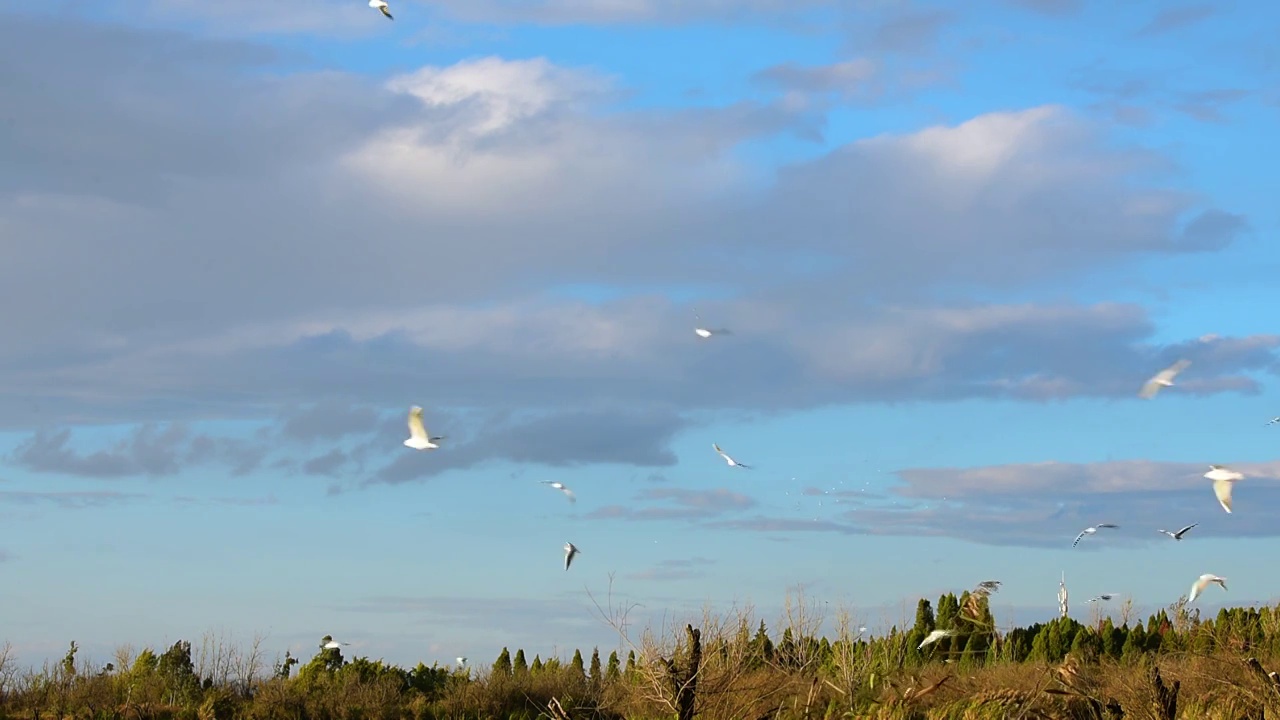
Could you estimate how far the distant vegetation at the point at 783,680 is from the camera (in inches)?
1018

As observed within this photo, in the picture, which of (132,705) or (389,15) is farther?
(132,705)

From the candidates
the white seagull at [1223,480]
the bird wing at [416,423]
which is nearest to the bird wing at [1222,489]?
the white seagull at [1223,480]

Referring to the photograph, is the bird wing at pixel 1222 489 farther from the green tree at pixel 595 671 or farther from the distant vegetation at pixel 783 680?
the green tree at pixel 595 671

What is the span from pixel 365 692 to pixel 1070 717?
16963 mm

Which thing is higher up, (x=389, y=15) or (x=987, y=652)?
(x=389, y=15)

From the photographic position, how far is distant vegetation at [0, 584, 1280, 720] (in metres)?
25.9

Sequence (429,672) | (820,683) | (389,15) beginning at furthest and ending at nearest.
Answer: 1. (429,672)
2. (820,683)
3. (389,15)

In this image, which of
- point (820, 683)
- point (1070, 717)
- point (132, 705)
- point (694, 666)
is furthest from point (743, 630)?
point (132, 705)

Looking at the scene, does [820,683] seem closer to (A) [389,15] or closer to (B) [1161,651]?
(B) [1161,651]

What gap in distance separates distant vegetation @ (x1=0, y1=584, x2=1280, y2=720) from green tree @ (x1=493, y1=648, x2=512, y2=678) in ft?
0.31

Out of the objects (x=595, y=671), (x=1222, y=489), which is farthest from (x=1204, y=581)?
(x=595, y=671)

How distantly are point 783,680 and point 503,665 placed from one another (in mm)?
9607

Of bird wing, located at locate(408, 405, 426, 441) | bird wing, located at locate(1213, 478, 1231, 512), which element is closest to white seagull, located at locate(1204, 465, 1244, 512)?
bird wing, located at locate(1213, 478, 1231, 512)

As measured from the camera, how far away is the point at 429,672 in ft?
124
